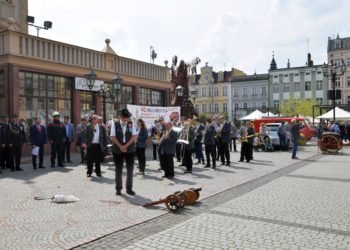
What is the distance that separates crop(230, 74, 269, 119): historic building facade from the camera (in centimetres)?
7681

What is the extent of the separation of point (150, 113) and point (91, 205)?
1482cm

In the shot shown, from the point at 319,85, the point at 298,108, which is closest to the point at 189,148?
the point at 298,108

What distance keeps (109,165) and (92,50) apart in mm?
8683

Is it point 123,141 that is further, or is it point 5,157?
point 5,157

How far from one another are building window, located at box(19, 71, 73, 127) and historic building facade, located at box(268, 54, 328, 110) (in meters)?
58.7

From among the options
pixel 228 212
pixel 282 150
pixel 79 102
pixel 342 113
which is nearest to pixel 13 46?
pixel 79 102

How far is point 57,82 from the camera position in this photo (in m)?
18.8

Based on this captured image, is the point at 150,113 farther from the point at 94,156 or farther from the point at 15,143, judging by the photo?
the point at 94,156

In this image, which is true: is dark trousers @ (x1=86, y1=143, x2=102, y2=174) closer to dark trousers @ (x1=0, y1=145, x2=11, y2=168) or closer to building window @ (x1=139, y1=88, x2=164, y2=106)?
dark trousers @ (x1=0, y1=145, x2=11, y2=168)

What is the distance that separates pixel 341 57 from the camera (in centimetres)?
7269

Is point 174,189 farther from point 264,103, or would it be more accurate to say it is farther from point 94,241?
point 264,103

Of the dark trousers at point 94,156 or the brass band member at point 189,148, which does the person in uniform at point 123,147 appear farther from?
the brass band member at point 189,148

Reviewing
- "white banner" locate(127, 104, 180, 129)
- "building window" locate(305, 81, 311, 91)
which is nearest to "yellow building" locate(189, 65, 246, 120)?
"building window" locate(305, 81, 311, 91)

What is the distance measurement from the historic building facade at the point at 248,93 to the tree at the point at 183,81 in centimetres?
3972
